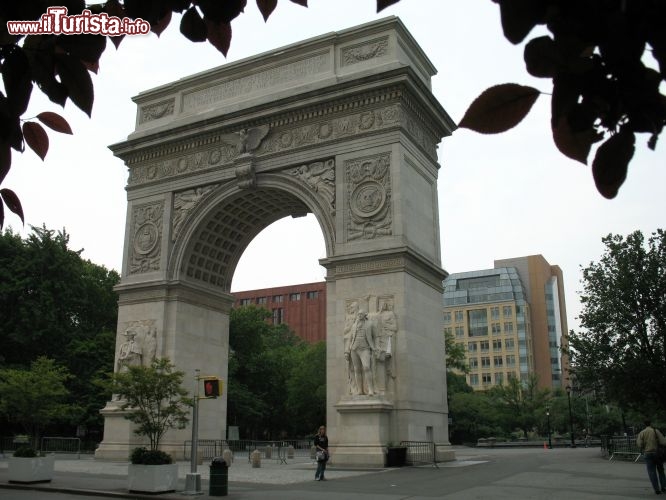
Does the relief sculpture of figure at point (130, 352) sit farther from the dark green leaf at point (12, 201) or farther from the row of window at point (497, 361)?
the row of window at point (497, 361)

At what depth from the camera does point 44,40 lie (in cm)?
286

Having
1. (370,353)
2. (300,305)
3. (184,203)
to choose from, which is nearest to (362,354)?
(370,353)

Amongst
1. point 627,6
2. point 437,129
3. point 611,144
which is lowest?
point 611,144

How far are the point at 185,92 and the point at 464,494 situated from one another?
994 inches

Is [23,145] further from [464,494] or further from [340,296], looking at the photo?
[340,296]

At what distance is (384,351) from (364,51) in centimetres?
1335

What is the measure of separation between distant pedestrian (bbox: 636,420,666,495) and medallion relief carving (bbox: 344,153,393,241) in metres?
13.2

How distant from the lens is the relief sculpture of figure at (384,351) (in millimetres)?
24422

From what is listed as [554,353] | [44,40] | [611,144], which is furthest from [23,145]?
[554,353]

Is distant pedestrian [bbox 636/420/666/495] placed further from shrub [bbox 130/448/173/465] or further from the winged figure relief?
the winged figure relief

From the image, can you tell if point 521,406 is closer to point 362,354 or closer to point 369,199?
point 369,199

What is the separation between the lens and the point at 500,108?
7.12ft

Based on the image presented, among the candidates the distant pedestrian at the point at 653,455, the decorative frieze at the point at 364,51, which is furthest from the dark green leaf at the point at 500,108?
the decorative frieze at the point at 364,51

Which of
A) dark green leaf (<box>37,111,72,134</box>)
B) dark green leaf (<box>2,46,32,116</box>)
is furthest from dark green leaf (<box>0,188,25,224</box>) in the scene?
dark green leaf (<box>2,46,32,116</box>)
